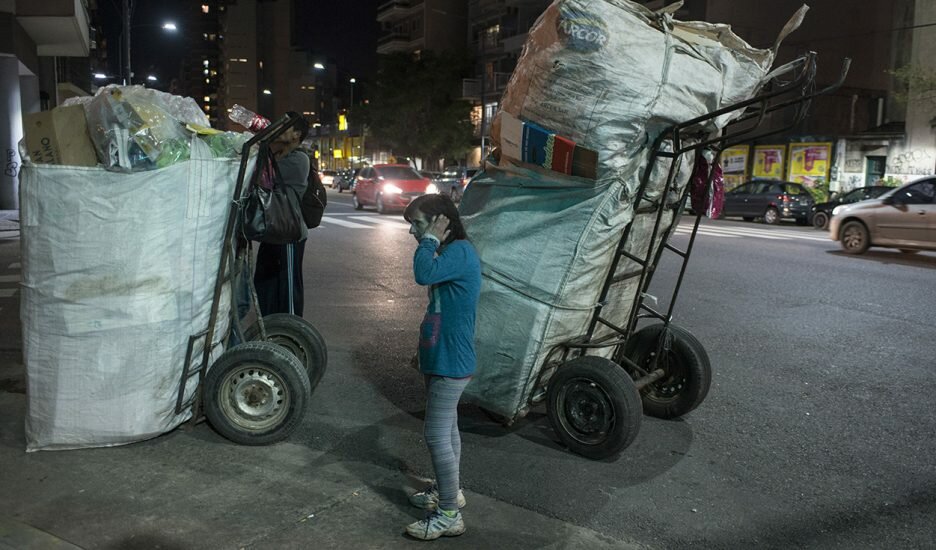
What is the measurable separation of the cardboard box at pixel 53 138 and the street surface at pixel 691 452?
1584 mm

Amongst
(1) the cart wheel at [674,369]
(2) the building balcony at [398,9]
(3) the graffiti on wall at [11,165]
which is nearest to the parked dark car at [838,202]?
(1) the cart wheel at [674,369]

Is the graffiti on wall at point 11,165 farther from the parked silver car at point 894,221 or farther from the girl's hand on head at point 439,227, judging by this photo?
the girl's hand on head at point 439,227

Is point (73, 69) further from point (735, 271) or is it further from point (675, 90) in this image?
point (675, 90)

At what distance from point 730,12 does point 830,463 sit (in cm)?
3436

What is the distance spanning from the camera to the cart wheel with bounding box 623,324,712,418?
4.82 metres

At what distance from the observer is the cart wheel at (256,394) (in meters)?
4.35

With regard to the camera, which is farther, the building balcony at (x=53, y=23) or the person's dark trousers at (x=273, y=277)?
the building balcony at (x=53, y=23)

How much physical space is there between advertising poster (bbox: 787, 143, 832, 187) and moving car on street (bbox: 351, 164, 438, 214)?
52.3 ft

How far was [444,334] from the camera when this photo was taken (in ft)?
11.1

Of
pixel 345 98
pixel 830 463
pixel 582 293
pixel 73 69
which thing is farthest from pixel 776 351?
pixel 345 98

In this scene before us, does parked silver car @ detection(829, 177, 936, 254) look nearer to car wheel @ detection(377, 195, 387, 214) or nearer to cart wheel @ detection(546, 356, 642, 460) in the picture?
cart wheel @ detection(546, 356, 642, 460)

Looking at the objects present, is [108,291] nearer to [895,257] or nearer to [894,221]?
[894,221]

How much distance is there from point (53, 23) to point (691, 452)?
22214 millimetres

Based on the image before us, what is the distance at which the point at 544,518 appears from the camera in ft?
12.0
